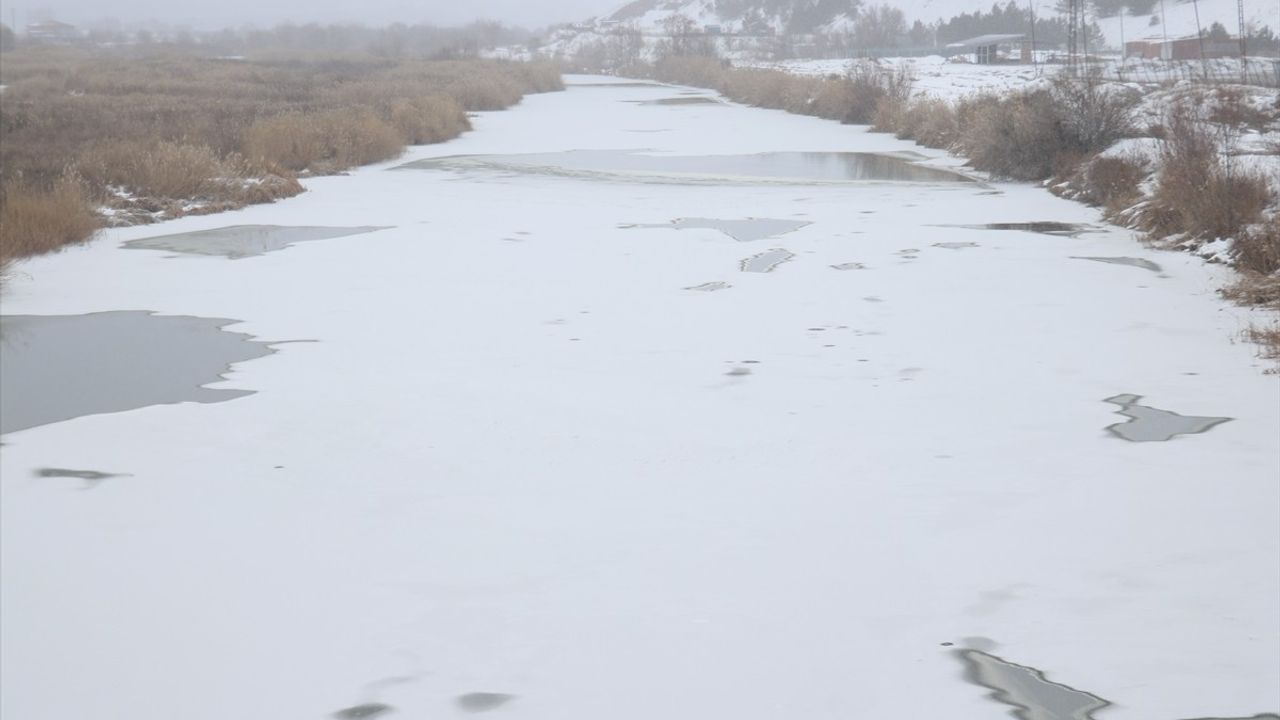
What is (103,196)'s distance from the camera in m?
15.8

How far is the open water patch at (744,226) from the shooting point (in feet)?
46.0

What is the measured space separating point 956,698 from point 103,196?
583 inches

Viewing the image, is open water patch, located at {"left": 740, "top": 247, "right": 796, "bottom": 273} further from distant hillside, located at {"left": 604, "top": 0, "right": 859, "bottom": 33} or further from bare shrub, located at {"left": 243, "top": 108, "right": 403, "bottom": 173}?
distant hillside, located at {"left": 604, "top": 0, "right": 859, "bottom": 33}

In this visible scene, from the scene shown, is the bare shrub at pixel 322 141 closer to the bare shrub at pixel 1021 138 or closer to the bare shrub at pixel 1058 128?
the bare shrub at pixel 1021 138

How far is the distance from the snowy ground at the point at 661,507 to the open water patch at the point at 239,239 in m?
2.02

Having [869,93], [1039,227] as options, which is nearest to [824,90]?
[869,93]

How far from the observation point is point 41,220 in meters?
12.9

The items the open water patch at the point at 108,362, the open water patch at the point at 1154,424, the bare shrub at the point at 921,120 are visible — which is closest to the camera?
the open water patch at the point at 1154,424

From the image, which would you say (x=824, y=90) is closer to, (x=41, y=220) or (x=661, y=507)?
(x=41, y=220)

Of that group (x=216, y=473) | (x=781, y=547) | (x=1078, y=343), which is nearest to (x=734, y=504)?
(x=781, y=547)

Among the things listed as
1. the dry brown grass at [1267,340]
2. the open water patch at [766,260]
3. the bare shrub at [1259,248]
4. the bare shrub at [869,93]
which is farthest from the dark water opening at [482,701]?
the bare shrub at [869,93]

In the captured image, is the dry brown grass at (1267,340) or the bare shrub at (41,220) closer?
the dry brown grass at (1267,340)

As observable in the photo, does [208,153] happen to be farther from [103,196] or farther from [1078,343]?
[1078,343]

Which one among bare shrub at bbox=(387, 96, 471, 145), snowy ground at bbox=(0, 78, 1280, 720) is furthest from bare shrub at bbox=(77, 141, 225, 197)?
bare shrub at bbox=(387, 96, 471, 145)
